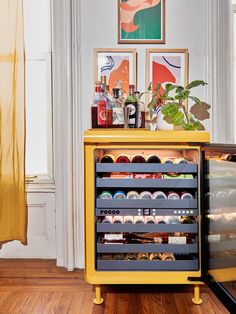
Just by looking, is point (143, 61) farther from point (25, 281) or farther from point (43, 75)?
point (25, 281)

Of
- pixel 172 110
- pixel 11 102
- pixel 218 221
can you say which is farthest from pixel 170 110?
pixel 11 102

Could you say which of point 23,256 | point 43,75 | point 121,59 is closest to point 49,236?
point 23,256

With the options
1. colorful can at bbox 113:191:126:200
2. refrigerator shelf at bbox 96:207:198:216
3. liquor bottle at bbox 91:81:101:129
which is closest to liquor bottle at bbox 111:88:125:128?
liquor bottle at bbox 91:81:101:129

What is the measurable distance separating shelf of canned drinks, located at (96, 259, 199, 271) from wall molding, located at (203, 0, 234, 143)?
0.97 meters

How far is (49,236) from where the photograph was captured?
2914 millimetres

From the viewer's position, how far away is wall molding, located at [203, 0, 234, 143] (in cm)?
258

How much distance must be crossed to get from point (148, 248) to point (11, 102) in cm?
146

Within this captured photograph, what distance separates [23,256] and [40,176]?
0.66 meters

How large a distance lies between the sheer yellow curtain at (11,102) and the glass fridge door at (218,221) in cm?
139

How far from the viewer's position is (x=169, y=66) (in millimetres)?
2646

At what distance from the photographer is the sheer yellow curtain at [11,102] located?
8.69 ft

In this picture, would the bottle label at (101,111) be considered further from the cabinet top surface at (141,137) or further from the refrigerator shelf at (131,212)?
the refrigerator shelf at (131,212)

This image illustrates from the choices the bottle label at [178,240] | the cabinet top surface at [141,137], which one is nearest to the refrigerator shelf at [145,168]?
the cabinet top surface at [141,137]

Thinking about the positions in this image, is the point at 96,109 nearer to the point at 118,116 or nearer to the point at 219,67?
the point at 118,116
